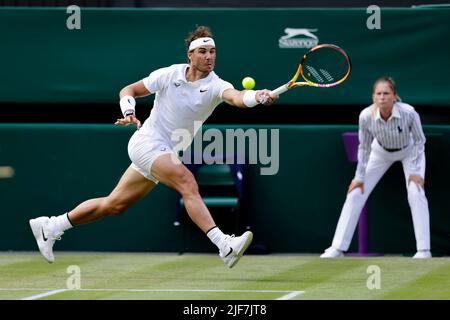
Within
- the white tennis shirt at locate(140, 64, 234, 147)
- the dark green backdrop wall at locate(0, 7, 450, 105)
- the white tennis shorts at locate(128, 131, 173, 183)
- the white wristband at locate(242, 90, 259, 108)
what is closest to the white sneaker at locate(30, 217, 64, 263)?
the white tennis shorts at locate(128, 131, 173, 183)

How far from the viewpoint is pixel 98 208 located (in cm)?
983

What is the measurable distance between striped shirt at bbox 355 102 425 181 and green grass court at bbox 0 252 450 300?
3.06 feet

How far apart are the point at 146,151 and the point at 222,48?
308 cm

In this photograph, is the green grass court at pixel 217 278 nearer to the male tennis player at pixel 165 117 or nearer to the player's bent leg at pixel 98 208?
the player's bent leg at pixel 98 208

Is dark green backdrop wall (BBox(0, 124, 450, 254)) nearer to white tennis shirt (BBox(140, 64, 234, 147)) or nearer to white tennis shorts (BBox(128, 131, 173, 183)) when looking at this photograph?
white tennis shirt (BBox(140, 64, 234, 147))

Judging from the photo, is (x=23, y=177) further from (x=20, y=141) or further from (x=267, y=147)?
(x=267, y=147)

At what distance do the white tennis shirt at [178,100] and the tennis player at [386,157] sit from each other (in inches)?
95.3

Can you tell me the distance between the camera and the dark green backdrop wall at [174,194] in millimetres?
12297

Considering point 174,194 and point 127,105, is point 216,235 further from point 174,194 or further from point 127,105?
point 174,194

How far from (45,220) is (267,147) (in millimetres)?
2880

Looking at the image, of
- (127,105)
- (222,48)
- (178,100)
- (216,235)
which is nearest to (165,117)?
(178,100)

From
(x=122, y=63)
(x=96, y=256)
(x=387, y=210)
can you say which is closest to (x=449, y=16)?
(x=387, y=210)

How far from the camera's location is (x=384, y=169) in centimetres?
1196

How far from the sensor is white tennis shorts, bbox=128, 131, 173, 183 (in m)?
9.49
